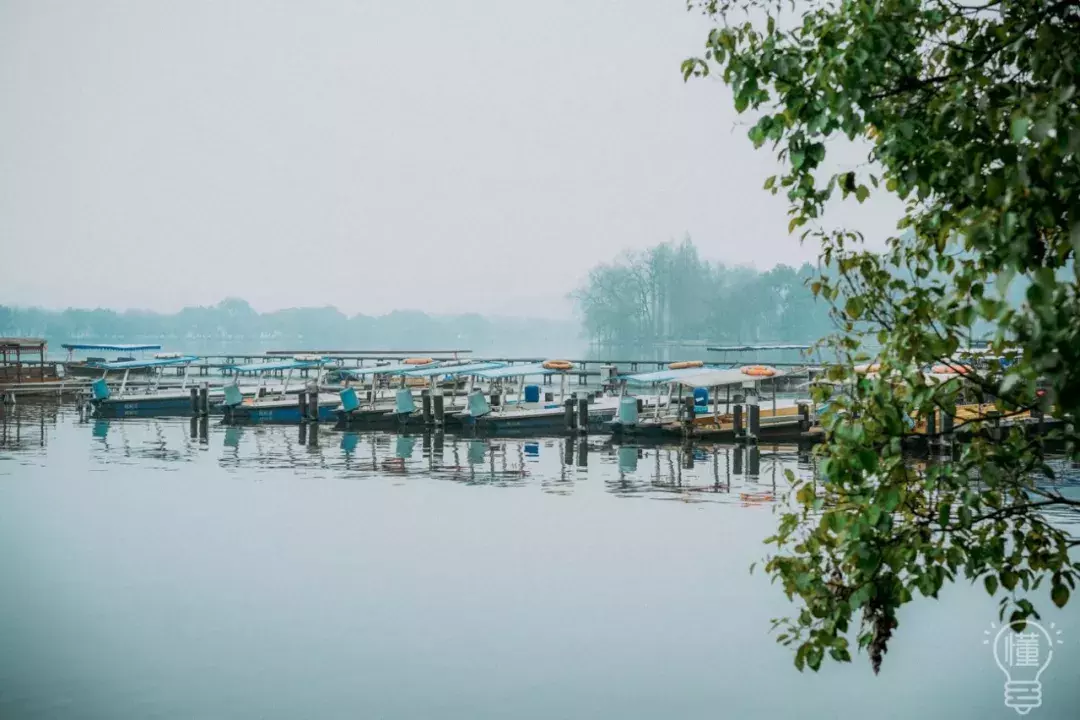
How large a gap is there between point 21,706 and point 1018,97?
42.4ft

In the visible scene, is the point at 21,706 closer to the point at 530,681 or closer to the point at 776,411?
the point at 530,681

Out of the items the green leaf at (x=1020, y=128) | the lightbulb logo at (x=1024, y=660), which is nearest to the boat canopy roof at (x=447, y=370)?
the lightbulb logo at (x=1024, y=660)

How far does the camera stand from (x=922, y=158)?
5.66m

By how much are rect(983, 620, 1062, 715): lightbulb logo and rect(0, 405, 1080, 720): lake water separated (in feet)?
0.48

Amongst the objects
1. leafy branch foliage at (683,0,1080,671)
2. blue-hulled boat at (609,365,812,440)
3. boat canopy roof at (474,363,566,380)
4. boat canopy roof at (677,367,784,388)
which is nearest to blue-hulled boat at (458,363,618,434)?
boat canopy roof at (474,363,566,380)

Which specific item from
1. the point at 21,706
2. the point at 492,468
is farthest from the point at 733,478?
the point at 21,706

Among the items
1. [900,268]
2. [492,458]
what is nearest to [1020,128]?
[900,268]

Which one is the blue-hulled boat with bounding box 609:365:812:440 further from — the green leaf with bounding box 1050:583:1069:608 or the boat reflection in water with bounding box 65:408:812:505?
the green leaf with bounding box 1050:583:1069:608

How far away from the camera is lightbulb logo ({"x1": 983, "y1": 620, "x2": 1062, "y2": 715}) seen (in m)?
12.4

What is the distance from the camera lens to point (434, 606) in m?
17.0

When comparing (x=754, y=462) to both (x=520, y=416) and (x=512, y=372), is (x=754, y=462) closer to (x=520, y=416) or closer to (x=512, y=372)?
(x=520, y=416)

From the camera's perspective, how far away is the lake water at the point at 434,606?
42.4 feet

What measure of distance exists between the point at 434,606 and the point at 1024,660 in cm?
865

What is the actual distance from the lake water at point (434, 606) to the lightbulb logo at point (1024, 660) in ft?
0.48
